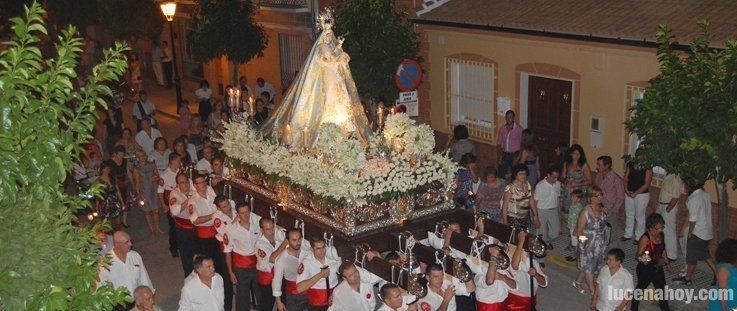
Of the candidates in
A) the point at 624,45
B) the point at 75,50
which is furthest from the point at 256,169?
the point at 75,50

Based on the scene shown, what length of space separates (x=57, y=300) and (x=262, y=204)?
734cm

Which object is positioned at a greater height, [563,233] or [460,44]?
[460,44]

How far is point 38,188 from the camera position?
437 centimetres

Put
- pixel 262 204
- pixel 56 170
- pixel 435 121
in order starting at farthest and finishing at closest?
pixel 435 121
pixel 262 204
pixel 56 170

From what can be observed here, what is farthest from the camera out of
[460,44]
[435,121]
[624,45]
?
[435,121]

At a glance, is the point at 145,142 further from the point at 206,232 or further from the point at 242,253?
the point at 242,253

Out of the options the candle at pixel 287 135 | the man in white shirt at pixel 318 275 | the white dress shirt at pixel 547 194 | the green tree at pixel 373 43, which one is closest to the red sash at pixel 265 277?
the man in white shirt at pixel 318 275

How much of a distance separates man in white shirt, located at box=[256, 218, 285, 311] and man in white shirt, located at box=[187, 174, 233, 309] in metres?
1.24

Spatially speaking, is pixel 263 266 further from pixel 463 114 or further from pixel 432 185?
pixel 463 114

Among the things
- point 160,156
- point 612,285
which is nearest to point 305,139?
point 160,156

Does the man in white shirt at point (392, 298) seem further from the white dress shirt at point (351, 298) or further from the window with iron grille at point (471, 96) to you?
the window with iron grille at point (471, 96)

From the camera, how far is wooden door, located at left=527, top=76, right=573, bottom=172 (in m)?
14.9

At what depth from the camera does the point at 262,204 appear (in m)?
11.5

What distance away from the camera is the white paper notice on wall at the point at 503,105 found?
15844 mm
